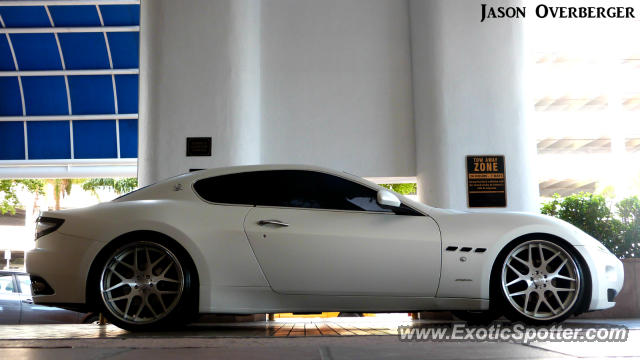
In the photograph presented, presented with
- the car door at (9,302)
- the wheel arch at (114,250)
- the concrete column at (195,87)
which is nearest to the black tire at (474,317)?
the wheel arch at (114,250)

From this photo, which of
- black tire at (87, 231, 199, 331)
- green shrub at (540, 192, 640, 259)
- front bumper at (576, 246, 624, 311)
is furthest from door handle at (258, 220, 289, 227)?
green shrub at (540, 192, 640, 259)

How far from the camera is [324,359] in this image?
6.66 ft

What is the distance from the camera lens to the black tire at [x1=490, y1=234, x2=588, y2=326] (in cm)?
363

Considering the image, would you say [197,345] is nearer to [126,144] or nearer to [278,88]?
[278,88]

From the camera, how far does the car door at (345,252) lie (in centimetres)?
363

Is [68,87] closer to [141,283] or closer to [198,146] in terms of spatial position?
[198,146]

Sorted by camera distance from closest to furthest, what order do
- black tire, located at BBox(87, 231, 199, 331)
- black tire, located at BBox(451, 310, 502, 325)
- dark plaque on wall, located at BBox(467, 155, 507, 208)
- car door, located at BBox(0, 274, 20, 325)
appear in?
1. black tire, located at BBox(87, 231, 199, 331)
2. black tire, located at BBox(451, 310, 502, 325)
3. dark plaque on wall, located at BBox(467, 155, 507, 208)
4. car door, located at BBox(0, 274, 20, 325)

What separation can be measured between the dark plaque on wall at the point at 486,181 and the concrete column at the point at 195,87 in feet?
10.1

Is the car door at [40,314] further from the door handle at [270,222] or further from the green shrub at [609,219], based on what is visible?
the green shrub at [609,219]

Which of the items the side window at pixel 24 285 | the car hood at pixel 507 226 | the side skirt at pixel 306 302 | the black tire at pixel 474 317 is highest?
the car hood at pixel 507 226

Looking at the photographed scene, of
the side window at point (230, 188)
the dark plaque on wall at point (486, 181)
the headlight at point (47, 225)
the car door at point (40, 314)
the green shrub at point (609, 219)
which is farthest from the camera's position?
the car door at point (40, 314)

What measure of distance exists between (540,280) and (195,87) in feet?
17.7

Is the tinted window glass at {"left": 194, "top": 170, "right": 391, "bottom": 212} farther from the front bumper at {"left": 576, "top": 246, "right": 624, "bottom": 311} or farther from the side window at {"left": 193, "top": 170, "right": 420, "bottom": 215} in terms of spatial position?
the front bumper at {"left": 576, "top": 246, "right": 624, "bottom": 311}

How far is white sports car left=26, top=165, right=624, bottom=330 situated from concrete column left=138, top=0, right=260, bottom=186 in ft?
11.5
